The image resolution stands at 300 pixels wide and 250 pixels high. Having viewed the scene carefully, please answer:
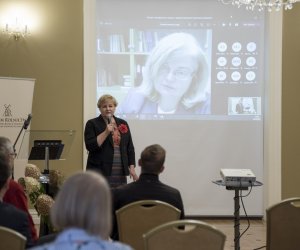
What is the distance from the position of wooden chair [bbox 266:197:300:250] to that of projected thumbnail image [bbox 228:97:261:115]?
4.11 metres

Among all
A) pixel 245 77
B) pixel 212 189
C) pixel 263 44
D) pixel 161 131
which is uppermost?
pixel 263 44

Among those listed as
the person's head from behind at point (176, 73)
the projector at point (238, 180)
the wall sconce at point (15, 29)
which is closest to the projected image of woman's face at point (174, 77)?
the person's head from behind at point (176, 73)

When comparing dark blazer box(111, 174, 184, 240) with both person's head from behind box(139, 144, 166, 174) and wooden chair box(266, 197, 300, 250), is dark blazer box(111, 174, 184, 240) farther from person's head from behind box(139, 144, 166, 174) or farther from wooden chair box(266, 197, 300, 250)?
wooden chair box(266, 197, 300, 250)

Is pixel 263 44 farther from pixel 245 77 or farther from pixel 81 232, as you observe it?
pixel 81 232

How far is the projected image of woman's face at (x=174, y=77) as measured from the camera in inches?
285

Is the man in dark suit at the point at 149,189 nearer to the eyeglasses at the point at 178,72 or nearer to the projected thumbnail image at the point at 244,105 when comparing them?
the eyeglasses at the point at 178,72

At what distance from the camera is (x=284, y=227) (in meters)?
3.29

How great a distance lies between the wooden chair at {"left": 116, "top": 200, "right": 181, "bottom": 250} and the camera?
3.13 meters

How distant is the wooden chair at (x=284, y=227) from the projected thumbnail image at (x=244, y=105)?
4112 millimetres

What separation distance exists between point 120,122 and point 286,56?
9.55 feet

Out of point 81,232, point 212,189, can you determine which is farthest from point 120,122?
point 81,232

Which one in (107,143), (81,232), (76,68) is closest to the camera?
(81,232)

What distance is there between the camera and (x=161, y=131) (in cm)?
728

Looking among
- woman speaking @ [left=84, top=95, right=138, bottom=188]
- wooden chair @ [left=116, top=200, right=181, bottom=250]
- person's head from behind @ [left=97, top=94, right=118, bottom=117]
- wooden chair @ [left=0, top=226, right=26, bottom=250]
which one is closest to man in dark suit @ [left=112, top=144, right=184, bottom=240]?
wooden chair @ [left=116, top=200, right=181, bottom=250]
